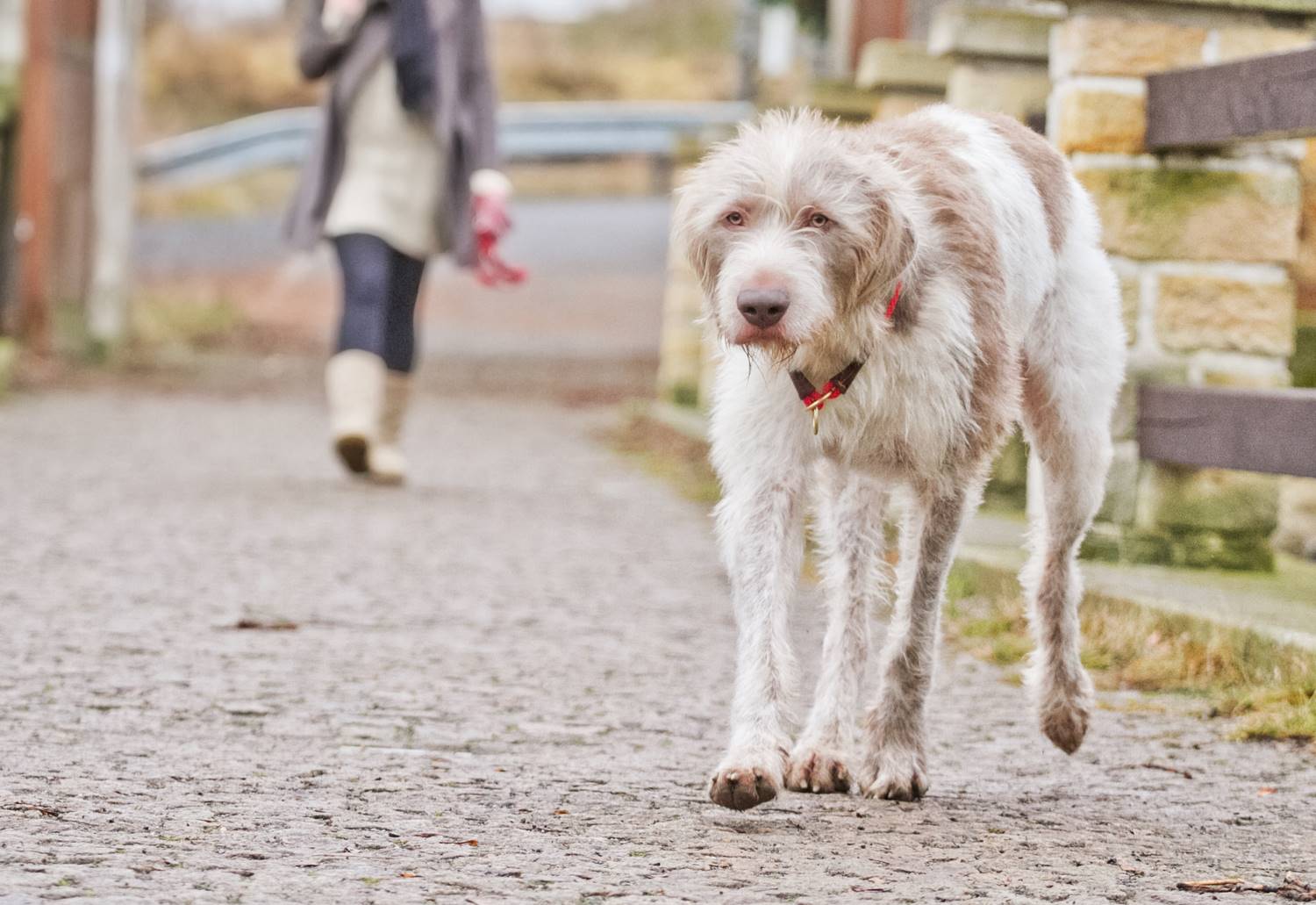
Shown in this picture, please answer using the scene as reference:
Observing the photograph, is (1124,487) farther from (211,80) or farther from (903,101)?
(211,80)

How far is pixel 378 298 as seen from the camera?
324 inches

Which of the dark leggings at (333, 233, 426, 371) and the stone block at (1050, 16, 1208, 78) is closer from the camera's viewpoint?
the stone block at (1050, 16, 1208, 78)

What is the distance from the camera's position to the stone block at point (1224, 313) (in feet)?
20.0

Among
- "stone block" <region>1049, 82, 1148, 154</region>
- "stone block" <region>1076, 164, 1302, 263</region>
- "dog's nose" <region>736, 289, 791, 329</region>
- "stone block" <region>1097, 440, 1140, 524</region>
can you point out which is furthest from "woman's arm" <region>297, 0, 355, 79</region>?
"dog's nose" <region>736, 289, 791, 329</region>

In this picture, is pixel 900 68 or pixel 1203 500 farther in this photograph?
pixel 900 68

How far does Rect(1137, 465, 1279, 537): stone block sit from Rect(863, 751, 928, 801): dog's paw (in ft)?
7.90

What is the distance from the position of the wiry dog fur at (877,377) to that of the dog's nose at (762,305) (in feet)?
0.04

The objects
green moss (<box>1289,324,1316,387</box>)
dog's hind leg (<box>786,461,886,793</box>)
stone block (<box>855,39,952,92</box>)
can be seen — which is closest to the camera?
dog's hind leg (<box>786,461,886,793</box>)

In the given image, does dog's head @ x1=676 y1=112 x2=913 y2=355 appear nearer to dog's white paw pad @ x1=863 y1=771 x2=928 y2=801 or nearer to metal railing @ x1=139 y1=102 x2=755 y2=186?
dog's white paw pad @ x1=863 y1=771 x2=928 y2=801

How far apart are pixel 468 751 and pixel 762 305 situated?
3.90ft

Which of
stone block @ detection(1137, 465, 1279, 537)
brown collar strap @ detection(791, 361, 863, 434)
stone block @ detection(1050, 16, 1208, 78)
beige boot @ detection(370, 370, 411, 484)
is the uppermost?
stone block @ detection(1050, 16, 1208, 78)

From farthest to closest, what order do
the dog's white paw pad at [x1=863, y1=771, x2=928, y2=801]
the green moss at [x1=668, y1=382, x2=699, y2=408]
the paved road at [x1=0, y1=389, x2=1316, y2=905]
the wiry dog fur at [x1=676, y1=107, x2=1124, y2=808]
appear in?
the green moss at [x1=668, y1=382, x2=699, y2=408], the dog's white paw pad at [x1=863, y1=771, x2=928, y2=801], the wiry dog fur at [x1=676, y1=107, x2=1124, y2=808], the paved road at [x1=0, y1=389, x2=1316, y2=905]

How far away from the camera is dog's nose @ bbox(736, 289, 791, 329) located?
3494 mm

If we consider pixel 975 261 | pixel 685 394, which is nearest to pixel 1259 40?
pixel 975 261
